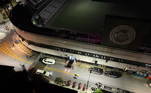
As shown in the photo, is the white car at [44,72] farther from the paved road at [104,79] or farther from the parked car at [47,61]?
the parked car at [47,61]

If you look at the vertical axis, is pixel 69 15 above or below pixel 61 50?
above

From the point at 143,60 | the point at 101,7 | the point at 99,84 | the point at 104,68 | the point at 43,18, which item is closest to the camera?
the point at 143,60

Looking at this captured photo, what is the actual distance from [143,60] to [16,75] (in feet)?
43.0

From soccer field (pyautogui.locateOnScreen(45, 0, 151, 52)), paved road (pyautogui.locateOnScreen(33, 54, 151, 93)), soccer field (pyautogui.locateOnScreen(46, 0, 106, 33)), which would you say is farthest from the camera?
soccer field (pyautogui.locateOnScreen(46, 0, 106, 33))

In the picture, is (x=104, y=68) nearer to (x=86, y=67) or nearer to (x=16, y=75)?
(x=86, y=67)

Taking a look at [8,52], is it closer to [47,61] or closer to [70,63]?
[47,61]

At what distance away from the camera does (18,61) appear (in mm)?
19375

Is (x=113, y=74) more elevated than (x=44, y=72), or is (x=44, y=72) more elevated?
(x=44, y=72)

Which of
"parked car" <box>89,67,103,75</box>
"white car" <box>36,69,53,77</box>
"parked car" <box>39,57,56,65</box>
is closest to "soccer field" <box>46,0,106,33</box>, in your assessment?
"parked car" <box>39,57,56,65</box>

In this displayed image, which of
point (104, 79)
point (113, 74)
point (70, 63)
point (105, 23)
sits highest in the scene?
point (105, 23)

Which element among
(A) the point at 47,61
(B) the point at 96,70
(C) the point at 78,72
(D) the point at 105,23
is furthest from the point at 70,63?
(D) the point at 105,23

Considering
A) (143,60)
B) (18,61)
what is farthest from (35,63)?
(143,60)

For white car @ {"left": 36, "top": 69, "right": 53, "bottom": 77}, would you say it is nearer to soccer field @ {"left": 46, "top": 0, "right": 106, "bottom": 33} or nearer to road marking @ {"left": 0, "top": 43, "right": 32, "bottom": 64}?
road marking @ {"left": 0, "top": 43, "right": 32, "bottom": 64}

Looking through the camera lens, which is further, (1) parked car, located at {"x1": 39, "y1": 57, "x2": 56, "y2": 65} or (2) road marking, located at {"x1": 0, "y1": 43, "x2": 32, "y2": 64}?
(2) road marking, located at {"x1": 0, "y1": 43, "x2": 32, "y2": 64}
